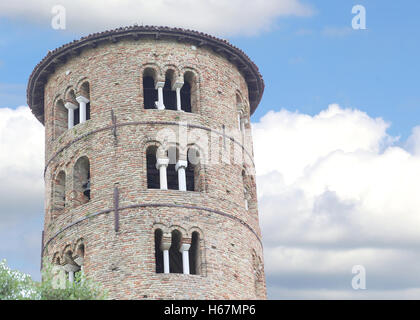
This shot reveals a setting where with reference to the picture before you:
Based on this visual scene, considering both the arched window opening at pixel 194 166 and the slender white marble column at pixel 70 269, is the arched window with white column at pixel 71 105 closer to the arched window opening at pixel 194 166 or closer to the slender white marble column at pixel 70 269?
the arched window opening at pixel 194 166

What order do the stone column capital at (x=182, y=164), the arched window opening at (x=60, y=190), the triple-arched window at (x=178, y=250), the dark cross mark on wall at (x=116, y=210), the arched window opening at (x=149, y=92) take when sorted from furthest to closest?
the arched window opening at (x=149, y=92) → the arched window opening at (x=60, y=190) → the stone column capital at (x=182, y=164) → the dark cross mark on wall at (x=116, y=210) → the triple-arched window at (x=178, y=250)

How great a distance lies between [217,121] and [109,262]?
7384 mm

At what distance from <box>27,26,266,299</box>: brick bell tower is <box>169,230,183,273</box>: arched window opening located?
0.06 metres

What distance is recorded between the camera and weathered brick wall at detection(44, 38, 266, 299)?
3544 cm

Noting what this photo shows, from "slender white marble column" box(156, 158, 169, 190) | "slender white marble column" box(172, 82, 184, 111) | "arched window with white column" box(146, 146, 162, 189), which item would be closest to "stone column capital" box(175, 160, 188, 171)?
"slender white marble column" box(156, 158, 169, 190)

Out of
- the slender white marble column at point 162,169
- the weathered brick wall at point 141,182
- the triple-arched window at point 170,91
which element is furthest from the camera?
the triple-arched window at point 170,91

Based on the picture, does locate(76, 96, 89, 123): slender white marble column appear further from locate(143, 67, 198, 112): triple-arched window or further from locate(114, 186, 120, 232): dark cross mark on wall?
locate(114, 186, 120, 232): dark cross mark on wall

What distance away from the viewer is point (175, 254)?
126ft

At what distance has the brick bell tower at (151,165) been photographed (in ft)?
117

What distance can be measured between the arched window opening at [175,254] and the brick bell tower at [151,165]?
0.06 meters

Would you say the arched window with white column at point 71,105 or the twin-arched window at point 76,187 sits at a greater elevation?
the arched window with white column at point 71,105

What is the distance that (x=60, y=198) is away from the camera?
3931cm

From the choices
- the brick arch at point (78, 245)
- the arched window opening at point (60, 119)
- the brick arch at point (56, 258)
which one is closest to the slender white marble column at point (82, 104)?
the arched window opening at point (60, 119)
